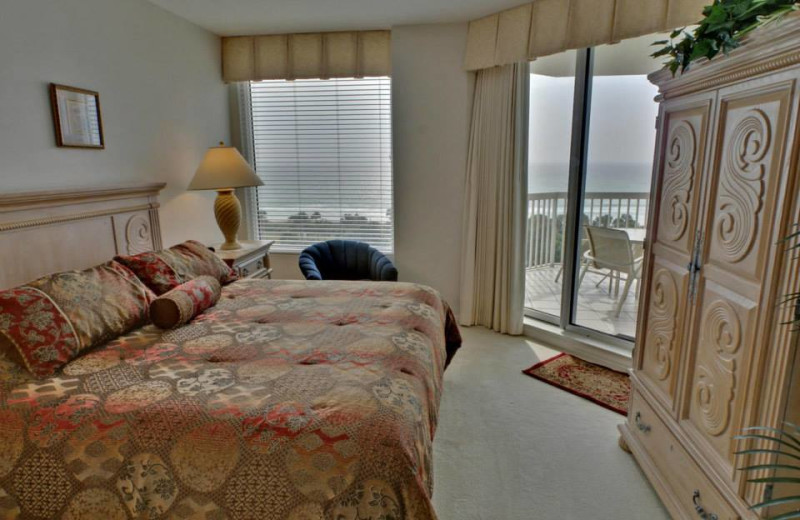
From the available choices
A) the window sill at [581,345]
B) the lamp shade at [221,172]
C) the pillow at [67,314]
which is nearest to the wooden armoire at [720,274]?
the window sill at [581,345]

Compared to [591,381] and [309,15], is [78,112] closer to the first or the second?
[309,15]

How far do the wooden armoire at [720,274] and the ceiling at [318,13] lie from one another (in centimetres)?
184

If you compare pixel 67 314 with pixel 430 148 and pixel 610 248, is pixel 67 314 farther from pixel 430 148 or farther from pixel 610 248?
pixel 610 248

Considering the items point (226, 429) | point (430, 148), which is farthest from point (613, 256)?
point (226, 429)

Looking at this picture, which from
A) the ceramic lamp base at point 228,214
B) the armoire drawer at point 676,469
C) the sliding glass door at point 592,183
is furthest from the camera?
the ceramic lamp base at point 228,214

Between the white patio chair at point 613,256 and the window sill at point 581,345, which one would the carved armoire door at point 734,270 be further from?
the white patio chair at point 613,256

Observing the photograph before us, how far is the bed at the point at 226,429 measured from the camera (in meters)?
1.26

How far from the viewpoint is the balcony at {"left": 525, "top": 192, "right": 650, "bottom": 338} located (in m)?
3.34

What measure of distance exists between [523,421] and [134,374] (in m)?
1.97

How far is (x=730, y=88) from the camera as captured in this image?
1.54 meters

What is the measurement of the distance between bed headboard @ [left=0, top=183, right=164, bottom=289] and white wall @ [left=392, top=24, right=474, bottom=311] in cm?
199

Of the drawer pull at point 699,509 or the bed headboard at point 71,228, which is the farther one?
the bed headboard at point 71,228

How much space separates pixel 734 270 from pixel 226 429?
167 cm

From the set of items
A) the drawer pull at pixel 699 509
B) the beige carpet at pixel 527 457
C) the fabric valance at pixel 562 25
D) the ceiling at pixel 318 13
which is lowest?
the beige carpet at pixel 527 457
